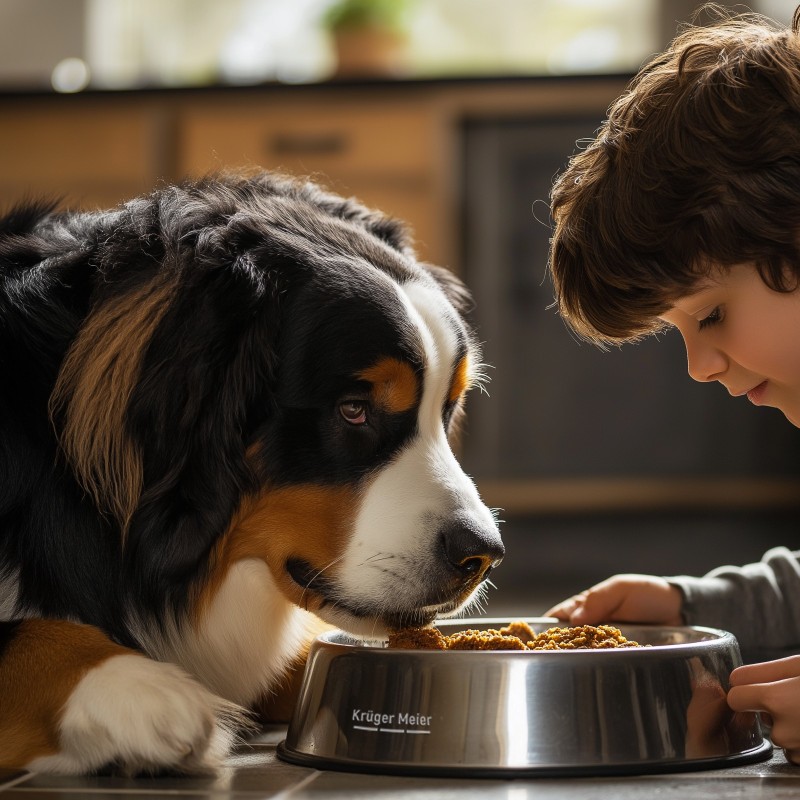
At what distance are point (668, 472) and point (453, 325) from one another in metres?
2.10

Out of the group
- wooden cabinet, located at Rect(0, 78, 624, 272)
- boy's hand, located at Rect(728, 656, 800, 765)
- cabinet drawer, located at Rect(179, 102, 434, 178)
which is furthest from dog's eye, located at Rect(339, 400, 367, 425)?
cabinet drawer, located at Rect(179, 102, 434, 178)

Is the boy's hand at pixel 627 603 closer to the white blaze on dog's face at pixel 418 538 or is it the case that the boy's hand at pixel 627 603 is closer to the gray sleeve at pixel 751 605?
the gray sleeve at pixel 751 605

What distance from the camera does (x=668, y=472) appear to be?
3.48 metres

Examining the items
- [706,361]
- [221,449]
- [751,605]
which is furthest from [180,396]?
[751,605]

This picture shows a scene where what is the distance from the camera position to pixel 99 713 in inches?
43.9

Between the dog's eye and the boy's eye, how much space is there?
397mm

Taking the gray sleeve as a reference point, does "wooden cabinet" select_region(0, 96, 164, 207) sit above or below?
above

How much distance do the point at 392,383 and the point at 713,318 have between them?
0.37 metres

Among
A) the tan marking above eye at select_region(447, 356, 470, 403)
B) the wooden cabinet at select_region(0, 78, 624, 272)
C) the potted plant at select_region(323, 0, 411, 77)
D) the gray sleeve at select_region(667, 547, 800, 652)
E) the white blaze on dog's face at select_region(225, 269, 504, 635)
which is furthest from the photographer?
the potted plant at select_region(323, 0, 411, 77)

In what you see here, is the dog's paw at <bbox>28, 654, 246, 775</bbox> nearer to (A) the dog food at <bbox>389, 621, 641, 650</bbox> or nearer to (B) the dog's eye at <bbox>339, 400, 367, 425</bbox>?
(A) the dog food at <bbox>389, 621, 641, 650</bbox>

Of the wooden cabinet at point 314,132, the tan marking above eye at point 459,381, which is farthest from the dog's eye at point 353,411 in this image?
the wooden cabinet at point 314,132

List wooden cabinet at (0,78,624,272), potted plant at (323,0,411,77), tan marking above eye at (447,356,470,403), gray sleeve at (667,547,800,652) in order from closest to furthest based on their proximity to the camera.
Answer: tan marking above eye at (447,356,470,403)
gray sleeve at (667,547,800,652)
wooden cabinet at (0,78,624,272)
potted plant at (323,0,411,77)

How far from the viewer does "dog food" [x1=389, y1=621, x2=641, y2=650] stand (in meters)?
1.25

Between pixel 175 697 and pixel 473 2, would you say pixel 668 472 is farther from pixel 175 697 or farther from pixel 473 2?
pixel 175 697
